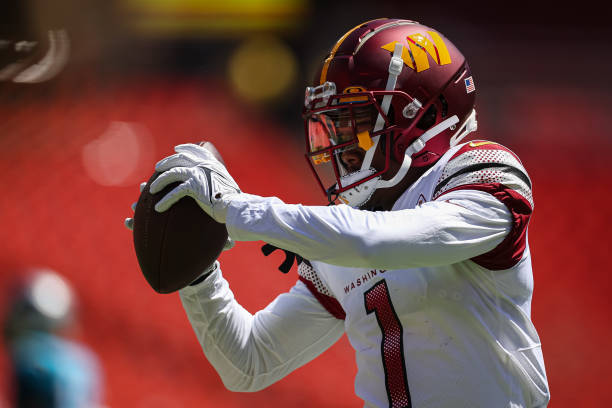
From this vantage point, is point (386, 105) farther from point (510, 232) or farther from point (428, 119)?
point (510, 232)

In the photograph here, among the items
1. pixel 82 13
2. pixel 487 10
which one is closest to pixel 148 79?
pixel 82 13

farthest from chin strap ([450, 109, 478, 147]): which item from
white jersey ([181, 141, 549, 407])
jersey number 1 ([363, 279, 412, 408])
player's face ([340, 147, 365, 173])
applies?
jersey number 1 ([363, 279, 412, 408])

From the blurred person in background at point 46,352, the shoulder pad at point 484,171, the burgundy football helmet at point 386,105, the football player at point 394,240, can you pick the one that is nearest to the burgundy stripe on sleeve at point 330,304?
the football player at point 394,240

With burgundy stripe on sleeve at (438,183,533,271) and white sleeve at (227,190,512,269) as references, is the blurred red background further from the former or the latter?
burgundy stripe on sleeve at (438,183,533,271)

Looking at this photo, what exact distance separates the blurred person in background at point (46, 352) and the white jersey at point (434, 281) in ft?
3.54

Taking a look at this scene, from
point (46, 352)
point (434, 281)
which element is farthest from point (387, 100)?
point (46, 352)

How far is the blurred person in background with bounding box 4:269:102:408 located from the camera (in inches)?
105

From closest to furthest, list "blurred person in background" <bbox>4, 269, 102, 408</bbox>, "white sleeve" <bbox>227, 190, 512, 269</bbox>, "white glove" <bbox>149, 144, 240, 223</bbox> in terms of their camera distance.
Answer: "white sleeve" <bbox>227, 190, 512, 269</bbox>
"white glove" <bbox>149, 144, 240, 223</bbox>
"blurred person in background" <bbox>4, 269, 102, 408</bbox>

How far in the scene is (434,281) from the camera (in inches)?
62.6

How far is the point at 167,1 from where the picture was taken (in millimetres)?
6199

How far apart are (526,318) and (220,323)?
0.78 metres

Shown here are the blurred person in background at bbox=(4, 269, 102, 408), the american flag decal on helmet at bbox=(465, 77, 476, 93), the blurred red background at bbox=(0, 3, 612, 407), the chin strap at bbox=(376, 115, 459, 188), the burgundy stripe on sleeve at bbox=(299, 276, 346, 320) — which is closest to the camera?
the chin strap at bbox=(376, 115, 459, 188)

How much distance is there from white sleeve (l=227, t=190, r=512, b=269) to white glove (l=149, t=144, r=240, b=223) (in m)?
0.05

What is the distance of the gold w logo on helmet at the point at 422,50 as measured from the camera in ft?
5.88
